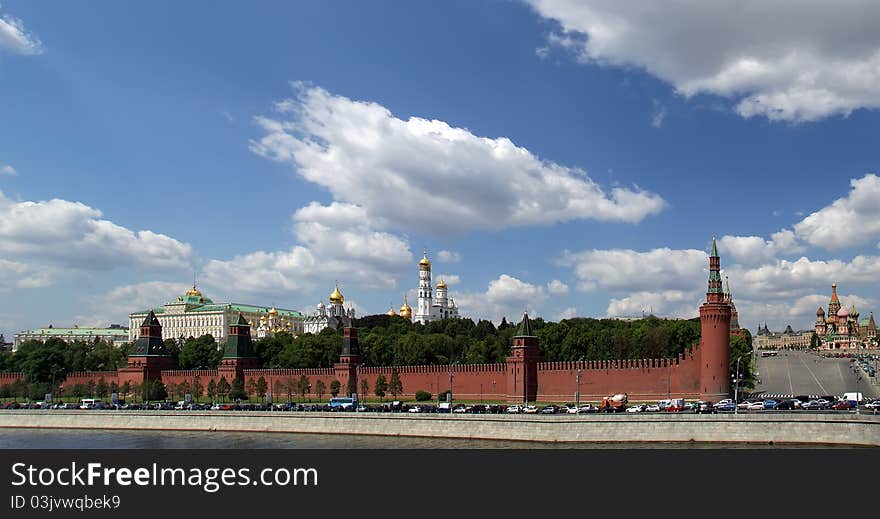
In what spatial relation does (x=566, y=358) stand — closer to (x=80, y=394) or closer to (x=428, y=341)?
(x=428, y=341)

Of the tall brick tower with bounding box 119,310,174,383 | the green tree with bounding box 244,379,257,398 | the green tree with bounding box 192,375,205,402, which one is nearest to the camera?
the green tree with bounding box 192,375,205,402

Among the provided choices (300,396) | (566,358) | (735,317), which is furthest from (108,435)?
(735,317)

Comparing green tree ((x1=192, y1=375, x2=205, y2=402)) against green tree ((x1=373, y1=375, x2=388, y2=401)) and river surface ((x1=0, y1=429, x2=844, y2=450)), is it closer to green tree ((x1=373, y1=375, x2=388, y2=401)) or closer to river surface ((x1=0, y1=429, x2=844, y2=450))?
river surface ((x1=0, y1=429, x2=844, y2=450))

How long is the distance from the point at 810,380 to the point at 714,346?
110 feet

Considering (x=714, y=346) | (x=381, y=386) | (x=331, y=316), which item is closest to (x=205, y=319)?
(x=331, y=316)

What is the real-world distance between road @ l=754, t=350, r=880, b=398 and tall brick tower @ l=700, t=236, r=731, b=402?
14.8 metres

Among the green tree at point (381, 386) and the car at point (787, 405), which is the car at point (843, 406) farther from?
the green tree at point (381, 386)

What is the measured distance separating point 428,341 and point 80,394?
3652 cm

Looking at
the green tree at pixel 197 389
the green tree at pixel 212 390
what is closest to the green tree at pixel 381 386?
the green tree at pixel 212 390

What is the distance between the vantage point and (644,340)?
9006cm

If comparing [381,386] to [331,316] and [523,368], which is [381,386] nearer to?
[523,368]

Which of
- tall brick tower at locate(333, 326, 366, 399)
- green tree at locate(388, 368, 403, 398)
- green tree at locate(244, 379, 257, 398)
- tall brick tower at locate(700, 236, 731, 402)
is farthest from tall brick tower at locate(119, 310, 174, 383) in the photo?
tall brick tower at locate(700, 236, 731, 402)

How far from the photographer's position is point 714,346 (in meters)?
66.9

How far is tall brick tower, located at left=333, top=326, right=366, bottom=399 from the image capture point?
85.9 meters
